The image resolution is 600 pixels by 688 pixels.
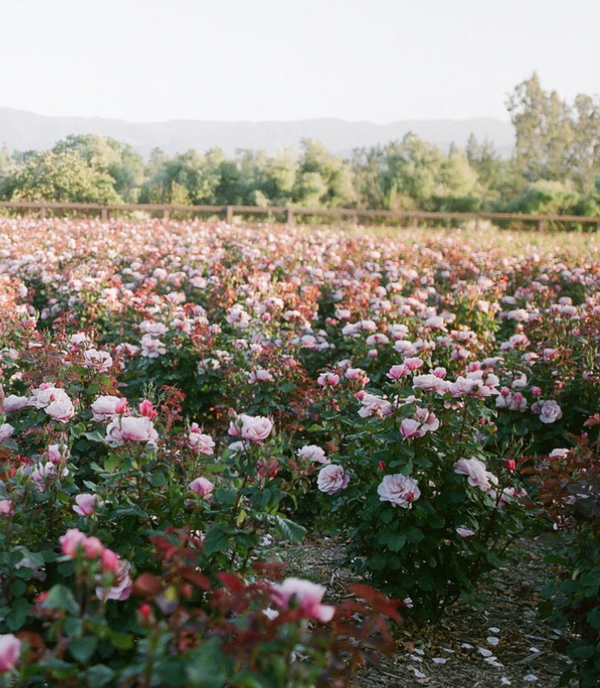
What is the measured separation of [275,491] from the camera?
5.77 feet

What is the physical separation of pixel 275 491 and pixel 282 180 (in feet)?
86.4

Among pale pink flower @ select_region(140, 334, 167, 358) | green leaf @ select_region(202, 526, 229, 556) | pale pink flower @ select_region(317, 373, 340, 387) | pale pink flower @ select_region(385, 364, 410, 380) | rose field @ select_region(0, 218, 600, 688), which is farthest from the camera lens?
pale pink flower @ select_region(140, 334, 167, 358)

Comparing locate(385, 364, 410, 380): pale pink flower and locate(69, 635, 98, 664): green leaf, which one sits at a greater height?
locate(385, 364, 410, 380): pale pink flower

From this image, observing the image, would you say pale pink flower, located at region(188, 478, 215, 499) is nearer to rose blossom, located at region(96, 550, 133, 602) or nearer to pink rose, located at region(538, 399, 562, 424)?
rose blossom, located at region(96, 550, 133, 602)

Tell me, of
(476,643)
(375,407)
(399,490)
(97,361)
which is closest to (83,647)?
(399,490)

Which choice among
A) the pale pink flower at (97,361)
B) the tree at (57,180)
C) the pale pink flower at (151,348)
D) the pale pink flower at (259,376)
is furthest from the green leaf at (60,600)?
the tree at (57,180)

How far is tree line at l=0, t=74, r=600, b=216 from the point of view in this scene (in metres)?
19.9

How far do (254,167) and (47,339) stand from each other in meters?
25.9

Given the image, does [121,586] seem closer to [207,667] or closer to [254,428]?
[207,667]

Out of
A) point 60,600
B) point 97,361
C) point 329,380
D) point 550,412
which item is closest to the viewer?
point 60,600

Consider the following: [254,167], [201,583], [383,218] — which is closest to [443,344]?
[201,583]

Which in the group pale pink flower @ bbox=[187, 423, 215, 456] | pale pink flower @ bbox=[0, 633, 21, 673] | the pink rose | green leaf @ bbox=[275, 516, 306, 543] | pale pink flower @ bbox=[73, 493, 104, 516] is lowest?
the pink rose

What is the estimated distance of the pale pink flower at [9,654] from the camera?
914 mm

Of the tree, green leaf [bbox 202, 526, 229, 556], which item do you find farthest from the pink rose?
the tree
